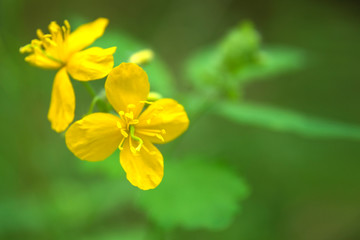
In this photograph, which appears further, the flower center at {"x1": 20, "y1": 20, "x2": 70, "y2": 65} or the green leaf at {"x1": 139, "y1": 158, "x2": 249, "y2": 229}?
the green leaf at {"x1": 139, "y1": 158, "x2": 249, "y2": 229}

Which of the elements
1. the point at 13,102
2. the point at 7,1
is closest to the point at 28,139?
the point at 13,102

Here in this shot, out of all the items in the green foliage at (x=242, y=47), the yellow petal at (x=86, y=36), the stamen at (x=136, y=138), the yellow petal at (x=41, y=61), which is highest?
the green foliage at (x=242, y=47)

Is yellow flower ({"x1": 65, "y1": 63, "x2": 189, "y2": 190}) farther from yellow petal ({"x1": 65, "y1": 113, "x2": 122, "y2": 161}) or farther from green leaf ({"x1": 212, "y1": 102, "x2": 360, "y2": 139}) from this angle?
green leaf ({"x1": 212, "y1": 102, "x2": 360, "y2": 139})

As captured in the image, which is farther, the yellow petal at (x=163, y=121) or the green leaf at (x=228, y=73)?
the green leaf at (x=228, y=73)

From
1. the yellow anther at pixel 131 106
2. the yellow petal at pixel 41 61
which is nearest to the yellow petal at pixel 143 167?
the yellow anther at pixel 131 106

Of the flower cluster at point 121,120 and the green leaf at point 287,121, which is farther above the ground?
the green leaf at point 287,121

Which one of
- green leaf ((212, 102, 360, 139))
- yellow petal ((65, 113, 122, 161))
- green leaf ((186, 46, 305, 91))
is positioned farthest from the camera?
green leaf ((186, 46, 305, 91))

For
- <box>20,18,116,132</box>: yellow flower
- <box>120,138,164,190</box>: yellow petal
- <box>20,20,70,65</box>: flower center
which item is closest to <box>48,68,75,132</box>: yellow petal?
<box>20,18,116,132</box>: yellow flower

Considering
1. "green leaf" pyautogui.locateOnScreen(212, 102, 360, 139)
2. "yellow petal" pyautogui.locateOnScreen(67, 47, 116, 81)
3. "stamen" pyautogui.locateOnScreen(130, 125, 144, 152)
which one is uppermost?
"green leaf" pyautogui.locateOnScreen(212, 102, 360, 139)

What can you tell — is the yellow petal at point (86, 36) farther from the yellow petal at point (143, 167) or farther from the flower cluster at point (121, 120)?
the yellow petal at point (143, 167)
